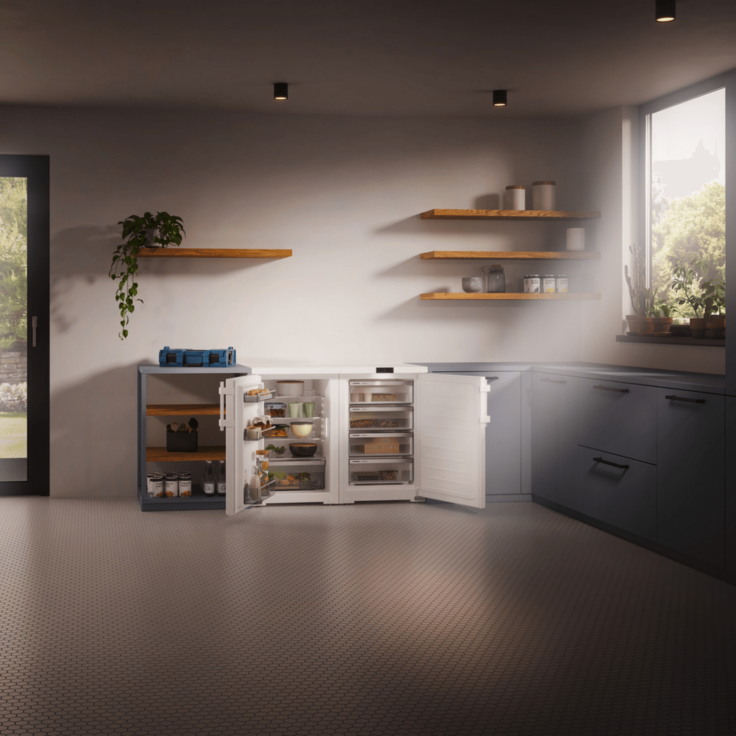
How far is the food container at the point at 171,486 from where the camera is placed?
5113 mm

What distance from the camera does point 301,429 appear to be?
5.25m

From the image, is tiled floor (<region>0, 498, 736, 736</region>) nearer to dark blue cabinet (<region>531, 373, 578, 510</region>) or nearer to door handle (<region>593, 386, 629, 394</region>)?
dark blue cabinet (<region>531, 373, 578, 510</region>)

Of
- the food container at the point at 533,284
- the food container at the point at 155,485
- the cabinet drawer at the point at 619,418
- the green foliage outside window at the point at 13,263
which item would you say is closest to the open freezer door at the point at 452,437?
the cabinet drawer at the point at 619,418

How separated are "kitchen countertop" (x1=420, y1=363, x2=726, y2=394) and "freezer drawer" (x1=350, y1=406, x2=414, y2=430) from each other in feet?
1.22

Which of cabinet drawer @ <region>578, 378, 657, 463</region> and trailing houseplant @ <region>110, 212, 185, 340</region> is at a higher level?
trailing houseplant @ <region>110, 212, 185, 340</region>

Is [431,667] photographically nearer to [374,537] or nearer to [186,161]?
[374,537]

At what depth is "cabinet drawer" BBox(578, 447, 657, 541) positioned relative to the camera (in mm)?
4074

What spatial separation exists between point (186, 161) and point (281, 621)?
3521 millimetres

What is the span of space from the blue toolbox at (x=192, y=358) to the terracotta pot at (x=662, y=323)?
2.76 m

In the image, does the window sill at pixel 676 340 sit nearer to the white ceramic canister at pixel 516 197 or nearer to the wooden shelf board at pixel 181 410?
the white ceramic canister at pixel 516 197

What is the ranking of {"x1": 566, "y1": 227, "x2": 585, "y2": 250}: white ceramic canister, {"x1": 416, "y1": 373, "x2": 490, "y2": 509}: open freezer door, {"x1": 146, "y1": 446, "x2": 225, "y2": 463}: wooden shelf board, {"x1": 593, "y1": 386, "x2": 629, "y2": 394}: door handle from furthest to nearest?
{"x1": 566, "y1": 227, "x2": 585, "y2": 250}: white ceramic canister, {"x1": 146, "y1": 446, "x2": 225, "y2": 463}: wooden shelf board, {"x1": 416, "y1": 373, "x2": 490, "y2": 509}: open freezer door, {"x1": 593, "y1": 386, "x2": 629, "y2": 394}: door handle

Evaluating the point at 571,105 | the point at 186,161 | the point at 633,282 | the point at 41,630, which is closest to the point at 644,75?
the point at 571,105

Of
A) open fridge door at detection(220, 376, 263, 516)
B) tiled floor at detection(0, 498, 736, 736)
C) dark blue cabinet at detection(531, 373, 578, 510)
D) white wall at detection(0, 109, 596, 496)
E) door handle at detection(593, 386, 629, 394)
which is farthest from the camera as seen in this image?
white wall at detection(0, 109, 596, 496)

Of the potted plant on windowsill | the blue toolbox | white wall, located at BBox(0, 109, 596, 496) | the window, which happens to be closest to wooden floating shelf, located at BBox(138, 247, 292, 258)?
white wall, located at BBox(0, 109, 596, 496)
